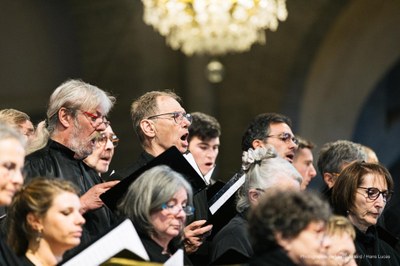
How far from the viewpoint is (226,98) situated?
13.9 meters

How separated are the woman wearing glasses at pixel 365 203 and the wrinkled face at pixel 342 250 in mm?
1074

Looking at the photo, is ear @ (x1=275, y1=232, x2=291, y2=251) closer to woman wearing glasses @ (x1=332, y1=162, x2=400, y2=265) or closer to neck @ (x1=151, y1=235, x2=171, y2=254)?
neck @ (x1=151, y1=235, x2=171, y2=254)

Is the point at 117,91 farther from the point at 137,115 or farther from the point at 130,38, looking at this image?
the point at 137,115

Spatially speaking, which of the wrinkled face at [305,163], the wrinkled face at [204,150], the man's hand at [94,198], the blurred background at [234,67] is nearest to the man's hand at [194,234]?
the man's hand at [94,198]

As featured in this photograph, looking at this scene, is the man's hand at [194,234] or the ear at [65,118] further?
the ear at [65,118]

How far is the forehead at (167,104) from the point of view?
7.00 meters

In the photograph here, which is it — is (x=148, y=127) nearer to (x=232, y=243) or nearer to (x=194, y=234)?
(x=194, y=234)

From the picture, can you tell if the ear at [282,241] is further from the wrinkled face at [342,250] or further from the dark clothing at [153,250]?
the dark clothing at [153,250]

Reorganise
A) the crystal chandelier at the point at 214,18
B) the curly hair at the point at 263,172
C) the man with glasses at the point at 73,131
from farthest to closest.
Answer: the crystal chandelier at the point at 214,18
the man with glasses at the point at 73,131
the curly hair at the point at 263,172

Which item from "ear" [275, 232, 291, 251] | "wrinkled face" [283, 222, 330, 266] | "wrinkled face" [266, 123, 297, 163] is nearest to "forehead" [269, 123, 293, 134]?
"wrinkled face" [266, 123, 297, 163]

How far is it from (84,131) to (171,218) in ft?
3.84

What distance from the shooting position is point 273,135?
773 cm

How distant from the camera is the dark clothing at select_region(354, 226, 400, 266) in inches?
265

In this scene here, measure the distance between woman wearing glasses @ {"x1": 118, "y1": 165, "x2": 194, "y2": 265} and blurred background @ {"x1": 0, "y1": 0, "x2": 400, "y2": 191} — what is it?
24.3ft
